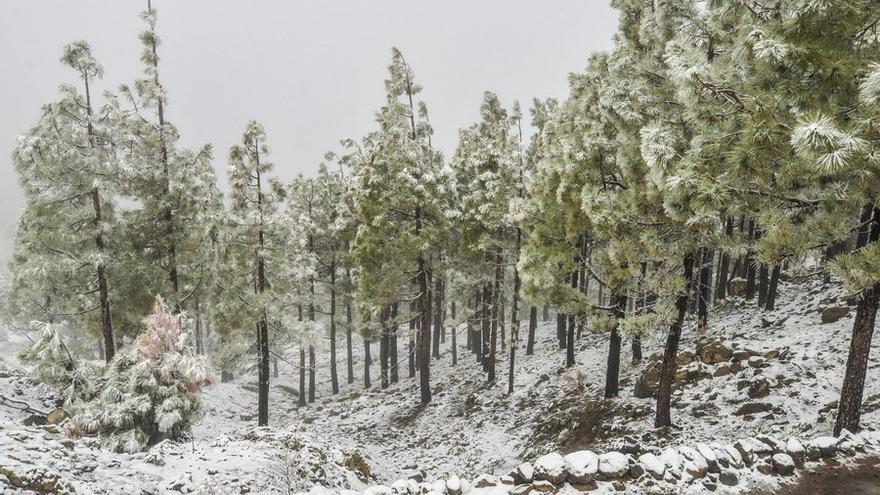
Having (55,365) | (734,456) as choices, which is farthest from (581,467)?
(55,365)

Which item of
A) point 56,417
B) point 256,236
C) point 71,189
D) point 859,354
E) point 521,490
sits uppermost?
point 71,189

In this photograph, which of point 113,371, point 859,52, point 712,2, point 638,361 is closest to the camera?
point 859,52

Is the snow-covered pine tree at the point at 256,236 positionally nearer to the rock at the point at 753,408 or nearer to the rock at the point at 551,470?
the rock at the point at 551,470

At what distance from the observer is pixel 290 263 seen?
1878 centimetres

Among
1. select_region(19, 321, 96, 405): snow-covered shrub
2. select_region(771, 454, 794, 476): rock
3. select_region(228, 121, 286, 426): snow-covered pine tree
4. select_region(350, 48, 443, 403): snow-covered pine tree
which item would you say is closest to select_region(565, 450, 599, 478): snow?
A: select_region(771, 454, 794, 476): rock

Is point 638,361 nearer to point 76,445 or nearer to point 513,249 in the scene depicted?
point 513,249

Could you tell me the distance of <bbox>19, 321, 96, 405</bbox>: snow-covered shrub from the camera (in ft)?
41.6

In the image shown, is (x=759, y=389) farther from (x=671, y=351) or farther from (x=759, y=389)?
(x=671, y=351)

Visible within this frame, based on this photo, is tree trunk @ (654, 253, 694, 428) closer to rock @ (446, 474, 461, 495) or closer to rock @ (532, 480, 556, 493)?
rock @ (532, 480, 556, 493)

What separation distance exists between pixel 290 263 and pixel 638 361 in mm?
14465

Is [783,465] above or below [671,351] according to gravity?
below

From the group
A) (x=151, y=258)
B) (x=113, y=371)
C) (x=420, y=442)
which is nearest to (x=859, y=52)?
(x=420, y=442)

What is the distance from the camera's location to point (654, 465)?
23.5 ft

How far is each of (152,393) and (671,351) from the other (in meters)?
13.4
